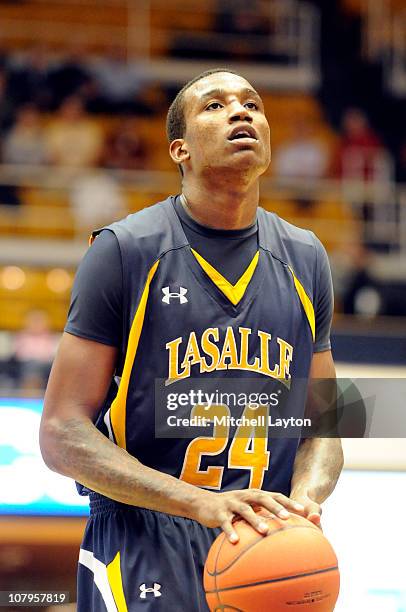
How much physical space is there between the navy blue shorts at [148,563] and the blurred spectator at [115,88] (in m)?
11.9

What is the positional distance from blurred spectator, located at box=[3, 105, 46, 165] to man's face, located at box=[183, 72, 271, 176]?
1023 centimetres

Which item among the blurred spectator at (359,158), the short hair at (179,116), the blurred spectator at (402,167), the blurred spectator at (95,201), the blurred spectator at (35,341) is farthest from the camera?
the blurred spectator at (402,167)

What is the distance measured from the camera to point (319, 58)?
1691cm

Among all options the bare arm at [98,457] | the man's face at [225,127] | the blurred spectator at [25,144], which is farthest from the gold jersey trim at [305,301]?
the blurred spectator at [25,144]

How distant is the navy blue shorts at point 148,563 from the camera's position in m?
3.37

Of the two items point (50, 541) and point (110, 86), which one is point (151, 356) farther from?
point (110, 86)

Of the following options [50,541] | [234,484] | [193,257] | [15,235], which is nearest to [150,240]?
[193,257]

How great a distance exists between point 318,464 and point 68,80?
11.8 meters

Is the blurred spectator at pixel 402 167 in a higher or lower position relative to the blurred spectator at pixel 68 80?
lower

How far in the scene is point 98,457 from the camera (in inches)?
131

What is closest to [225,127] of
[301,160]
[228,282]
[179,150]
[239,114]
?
[239,114]

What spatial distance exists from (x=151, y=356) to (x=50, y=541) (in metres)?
2.40

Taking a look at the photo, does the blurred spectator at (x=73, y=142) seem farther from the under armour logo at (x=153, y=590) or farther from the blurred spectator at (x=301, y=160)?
the under armour logo at (x=153, y=590)

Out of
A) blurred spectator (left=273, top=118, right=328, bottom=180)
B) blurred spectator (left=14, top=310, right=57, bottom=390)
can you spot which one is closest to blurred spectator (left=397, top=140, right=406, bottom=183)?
blurred spectator (left=273, top=118, right=328, bottom=180)
